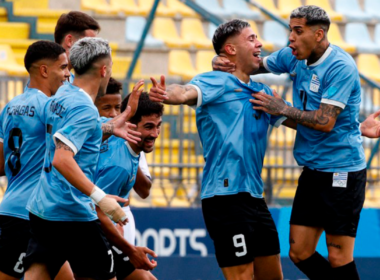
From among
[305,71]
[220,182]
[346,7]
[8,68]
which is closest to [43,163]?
[220,182]

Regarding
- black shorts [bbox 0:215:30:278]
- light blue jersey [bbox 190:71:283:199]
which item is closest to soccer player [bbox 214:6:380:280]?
light blue jersey [bbox 190:71:283:199]

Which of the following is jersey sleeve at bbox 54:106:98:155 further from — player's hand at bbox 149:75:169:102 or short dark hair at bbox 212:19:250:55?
short dark hair at bbox 212:19:250:55

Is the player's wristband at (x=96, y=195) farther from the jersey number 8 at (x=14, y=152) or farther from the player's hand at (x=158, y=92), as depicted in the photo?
the jersey number 8 at (x=14, y=152)

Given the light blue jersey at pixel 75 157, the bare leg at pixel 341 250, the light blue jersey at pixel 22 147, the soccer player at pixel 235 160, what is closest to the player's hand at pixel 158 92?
the soccer player at pixel 235 160

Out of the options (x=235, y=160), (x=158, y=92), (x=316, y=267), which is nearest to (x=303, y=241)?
(x=316, y=267)

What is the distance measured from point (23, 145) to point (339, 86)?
229cm

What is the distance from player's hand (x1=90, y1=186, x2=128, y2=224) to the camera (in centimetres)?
514

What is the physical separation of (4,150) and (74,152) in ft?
3.46

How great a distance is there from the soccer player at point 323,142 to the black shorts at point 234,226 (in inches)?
21.5

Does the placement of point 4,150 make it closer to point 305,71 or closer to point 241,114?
point 241,114

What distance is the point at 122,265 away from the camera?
257 inches

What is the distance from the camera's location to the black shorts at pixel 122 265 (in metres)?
6.51

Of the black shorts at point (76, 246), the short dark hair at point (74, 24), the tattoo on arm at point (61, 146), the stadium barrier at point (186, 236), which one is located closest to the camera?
the tattoo on arm at point (61, 146)

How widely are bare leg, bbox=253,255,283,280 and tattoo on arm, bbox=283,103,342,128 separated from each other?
39.9 inches
